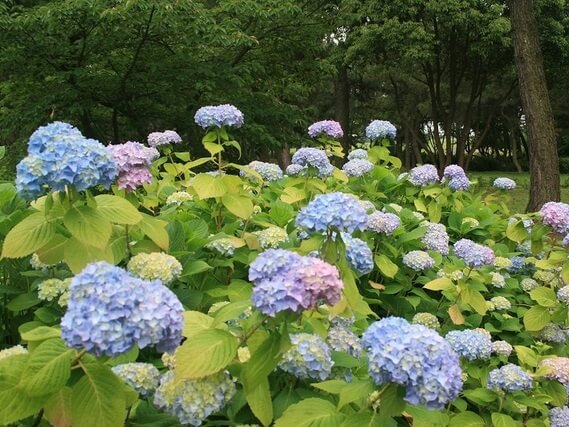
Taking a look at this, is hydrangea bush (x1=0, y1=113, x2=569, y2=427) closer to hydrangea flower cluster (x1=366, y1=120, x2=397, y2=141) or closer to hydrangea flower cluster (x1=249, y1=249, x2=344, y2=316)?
hydrangea flower cluster (x1=249, y1=249, x2=344, y2=316)

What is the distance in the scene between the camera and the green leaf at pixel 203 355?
1.21 m

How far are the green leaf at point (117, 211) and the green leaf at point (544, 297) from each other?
1966 mm

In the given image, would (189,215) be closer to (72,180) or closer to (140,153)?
(140,153)

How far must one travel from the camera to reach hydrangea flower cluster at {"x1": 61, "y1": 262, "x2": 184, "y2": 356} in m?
1.02

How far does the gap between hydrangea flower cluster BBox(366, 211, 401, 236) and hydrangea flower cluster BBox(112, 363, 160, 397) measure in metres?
1.47

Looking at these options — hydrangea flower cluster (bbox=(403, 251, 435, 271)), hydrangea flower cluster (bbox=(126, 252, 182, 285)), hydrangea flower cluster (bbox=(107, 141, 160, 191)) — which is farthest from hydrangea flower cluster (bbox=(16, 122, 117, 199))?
hydrangea flower cluster (bbox=(403, 251, 435, 271))

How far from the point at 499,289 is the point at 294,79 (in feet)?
34.8

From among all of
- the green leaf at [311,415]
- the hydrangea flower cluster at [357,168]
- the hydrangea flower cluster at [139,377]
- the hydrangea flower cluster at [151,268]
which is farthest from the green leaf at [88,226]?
the hydrangea flower cluster at [357,168]

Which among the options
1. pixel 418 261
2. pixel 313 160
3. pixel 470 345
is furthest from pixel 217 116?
pixel 470 345

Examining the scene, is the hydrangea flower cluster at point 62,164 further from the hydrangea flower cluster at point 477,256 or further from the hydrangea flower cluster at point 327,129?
the hydrangea flower cluster at point 327,129

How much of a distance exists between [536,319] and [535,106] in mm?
5907

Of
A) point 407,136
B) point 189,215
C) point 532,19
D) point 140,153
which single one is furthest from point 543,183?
point 407,136

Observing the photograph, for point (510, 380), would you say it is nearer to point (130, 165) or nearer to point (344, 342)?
point (344, 342)

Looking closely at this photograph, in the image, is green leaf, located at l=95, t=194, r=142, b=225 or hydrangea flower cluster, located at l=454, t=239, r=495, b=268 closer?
green leaf, located at l=95, t=194, r=142, b=225
